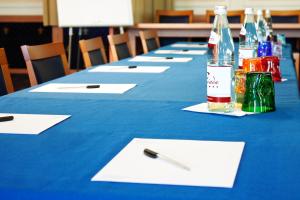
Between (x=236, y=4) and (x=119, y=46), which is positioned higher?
(x=236, y=4)

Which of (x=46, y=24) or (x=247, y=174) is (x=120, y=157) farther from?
(x=46, y=24)

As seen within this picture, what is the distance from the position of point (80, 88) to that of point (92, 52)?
1.50 metres

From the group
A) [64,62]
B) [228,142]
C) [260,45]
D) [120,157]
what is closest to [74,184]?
[120,157]

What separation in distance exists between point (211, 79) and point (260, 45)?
3.83 feet

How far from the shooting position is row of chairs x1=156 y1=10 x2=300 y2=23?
6.75m

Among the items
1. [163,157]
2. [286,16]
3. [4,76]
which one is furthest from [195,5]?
[163,157]

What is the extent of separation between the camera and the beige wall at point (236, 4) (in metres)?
7.42

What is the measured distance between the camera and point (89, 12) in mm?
6719

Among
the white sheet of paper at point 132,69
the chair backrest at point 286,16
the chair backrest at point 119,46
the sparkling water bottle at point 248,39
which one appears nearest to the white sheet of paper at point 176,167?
the sparkling water bottle at point 248,39

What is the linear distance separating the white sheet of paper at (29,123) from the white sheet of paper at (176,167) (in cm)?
29

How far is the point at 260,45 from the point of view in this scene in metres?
2.62

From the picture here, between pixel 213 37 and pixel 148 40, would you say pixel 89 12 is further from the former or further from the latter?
pixel 213 37

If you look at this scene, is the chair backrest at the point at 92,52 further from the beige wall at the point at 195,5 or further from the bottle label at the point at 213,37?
the beige wall at the point at 195,5

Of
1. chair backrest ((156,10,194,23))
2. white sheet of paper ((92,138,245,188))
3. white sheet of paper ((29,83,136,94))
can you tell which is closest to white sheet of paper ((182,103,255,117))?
white sheet of paper ((92,138,245,188))
